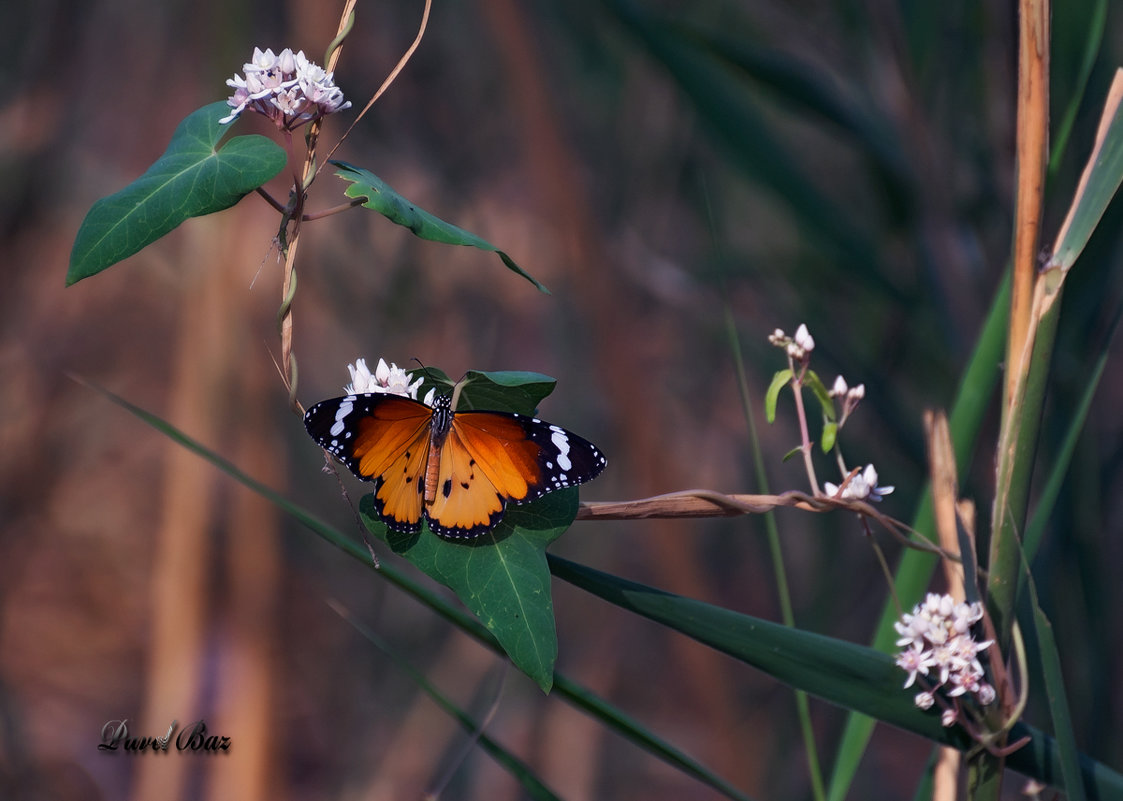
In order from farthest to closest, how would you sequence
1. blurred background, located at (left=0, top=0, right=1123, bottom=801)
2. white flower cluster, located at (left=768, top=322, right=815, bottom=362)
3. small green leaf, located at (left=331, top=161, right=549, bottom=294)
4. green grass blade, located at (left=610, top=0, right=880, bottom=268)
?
blurred background, located at (left=0, top=0, right=1123, bottom=801), green grass blade, located at (left=610, top=0, right=880, bottom=268), white flower cluster, located at (left=768, top=322, right=815, bottom=362), small green leaf, located at (left=331, top=161, right=549, bottom=294)

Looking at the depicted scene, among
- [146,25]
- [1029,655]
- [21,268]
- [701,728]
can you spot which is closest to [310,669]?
[701,728]

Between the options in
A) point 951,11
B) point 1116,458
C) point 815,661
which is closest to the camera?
point 815,661

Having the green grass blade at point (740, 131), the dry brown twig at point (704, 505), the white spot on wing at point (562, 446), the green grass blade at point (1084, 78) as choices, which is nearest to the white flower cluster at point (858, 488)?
the dry brown twig at point (704, 505)

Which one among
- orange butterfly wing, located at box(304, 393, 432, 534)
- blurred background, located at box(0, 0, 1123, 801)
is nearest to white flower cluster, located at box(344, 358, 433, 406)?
orange butterfly wing, located at box(304, 393, 432, 534)

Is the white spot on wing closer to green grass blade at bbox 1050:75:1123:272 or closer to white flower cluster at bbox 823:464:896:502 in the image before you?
white flower cluster at bbox 823:464:896:502

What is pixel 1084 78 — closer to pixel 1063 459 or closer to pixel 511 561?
pixel 1063 459

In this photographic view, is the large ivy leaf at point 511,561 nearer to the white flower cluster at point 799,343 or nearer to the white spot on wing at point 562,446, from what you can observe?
the white spot on wing at point 562,446

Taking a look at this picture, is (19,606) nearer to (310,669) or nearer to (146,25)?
(310,669)
